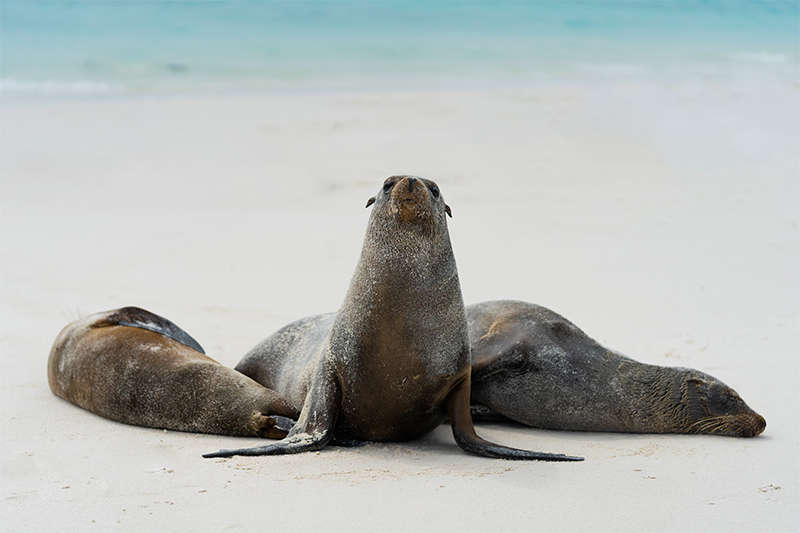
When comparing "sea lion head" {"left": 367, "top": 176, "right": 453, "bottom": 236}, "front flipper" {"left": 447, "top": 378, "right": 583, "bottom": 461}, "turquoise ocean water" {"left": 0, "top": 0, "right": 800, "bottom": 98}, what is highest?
"turquoise ocean water" {"left": 0, "top": 0, "right": 800, "bottom": 98}

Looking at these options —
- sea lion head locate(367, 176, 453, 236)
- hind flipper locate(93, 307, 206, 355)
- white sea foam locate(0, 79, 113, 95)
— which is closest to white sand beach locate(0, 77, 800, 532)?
hind flipper locate(93, 307, 206, 355)

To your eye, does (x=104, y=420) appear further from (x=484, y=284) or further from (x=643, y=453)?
(x=484, y=284)

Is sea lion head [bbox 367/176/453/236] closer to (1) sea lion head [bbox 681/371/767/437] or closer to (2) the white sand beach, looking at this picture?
(2) the white sand beach

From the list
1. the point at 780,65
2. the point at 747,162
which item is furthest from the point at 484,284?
the point at 780,65

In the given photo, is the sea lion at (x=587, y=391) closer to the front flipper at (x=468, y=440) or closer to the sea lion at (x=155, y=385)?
the front flipper at (x=468, y=440)

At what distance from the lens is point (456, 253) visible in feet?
32.6

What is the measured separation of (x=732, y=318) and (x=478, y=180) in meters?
6.91

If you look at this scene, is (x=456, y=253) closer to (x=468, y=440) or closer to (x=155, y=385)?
(x=155, y=385)

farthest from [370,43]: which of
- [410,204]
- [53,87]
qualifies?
[410,204]

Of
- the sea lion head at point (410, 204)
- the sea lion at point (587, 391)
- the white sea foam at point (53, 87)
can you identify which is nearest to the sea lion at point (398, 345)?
the sea lion head at point (410, 204)

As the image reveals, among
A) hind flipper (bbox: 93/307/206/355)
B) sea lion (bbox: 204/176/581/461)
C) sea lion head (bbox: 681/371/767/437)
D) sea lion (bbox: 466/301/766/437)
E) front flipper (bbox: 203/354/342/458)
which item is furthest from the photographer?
hind flipper (bbox: 93/307/206/355)

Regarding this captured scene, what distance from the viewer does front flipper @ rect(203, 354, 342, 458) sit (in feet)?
14.0

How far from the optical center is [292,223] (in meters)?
11.2

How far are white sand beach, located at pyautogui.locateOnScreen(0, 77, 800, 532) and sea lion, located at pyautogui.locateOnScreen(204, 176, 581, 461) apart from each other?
0.17 metres
